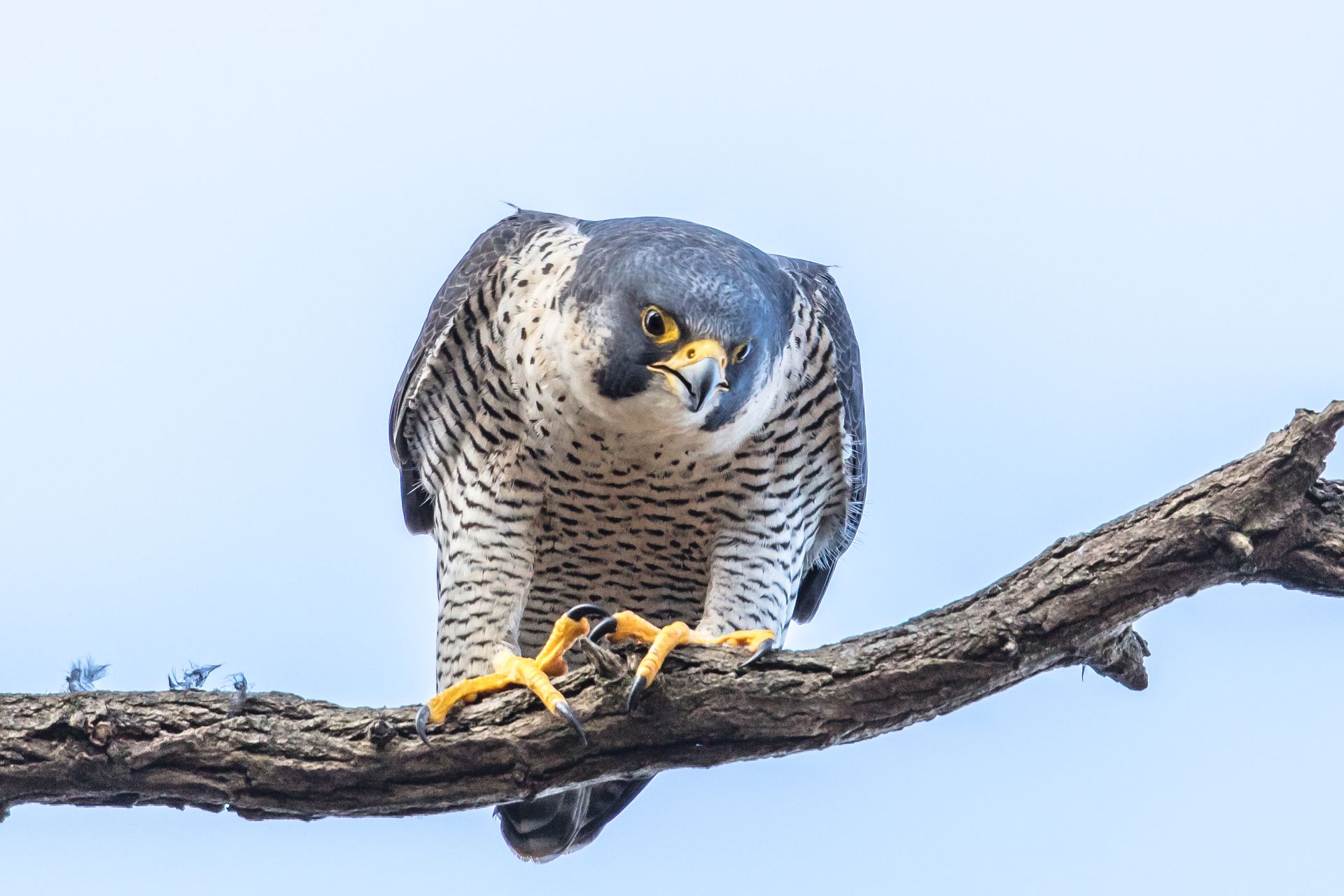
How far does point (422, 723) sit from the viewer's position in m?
3.95

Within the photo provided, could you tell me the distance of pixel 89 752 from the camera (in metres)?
3.90

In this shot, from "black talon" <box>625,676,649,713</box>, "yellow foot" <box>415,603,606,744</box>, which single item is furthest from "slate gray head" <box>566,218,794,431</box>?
"black talon" <box>625,676,649,713</box>

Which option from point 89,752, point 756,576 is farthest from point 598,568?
point 89,752

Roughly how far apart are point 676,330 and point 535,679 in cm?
115

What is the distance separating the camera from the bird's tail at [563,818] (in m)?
4.98

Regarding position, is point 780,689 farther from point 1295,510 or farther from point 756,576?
point 1295,510

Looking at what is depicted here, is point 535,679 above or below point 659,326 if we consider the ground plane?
below

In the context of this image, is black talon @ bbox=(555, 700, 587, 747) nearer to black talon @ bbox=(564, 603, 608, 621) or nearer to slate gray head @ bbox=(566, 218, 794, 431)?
black talon @ bbox=(564, 603, 608, 621)

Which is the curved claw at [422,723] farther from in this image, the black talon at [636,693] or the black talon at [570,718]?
A: the black talon at [636,693]

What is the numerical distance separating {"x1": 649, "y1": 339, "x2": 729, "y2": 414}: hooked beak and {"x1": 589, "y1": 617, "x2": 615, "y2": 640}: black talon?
702 millimetres

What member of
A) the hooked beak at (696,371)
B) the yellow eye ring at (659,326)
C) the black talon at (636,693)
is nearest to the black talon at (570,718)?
the black talon at (636,693)

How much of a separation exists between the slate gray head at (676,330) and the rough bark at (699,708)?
32.1 inches

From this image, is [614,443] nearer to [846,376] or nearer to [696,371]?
[696,371]

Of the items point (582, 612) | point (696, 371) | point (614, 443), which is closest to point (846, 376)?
point (614, 443)
